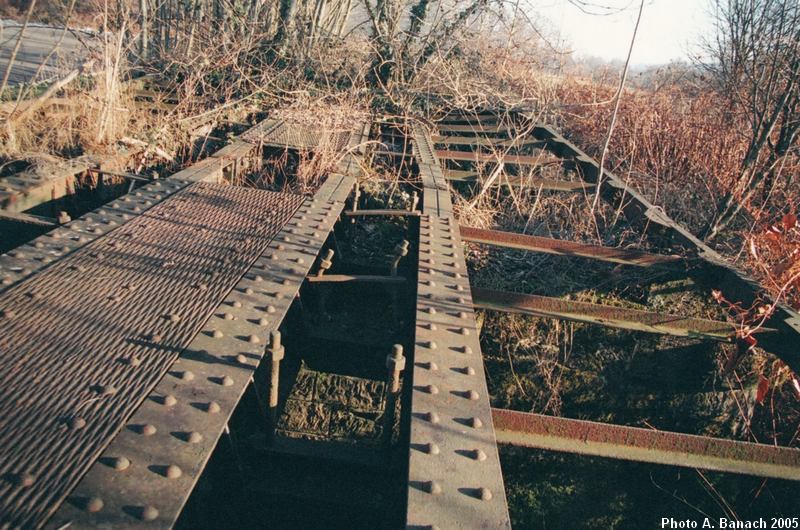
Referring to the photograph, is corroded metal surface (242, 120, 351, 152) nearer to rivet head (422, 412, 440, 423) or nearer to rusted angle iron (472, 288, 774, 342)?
rusted angle iron (472, 288, 774, 342)

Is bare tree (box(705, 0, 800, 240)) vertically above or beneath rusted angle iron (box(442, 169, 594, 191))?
above

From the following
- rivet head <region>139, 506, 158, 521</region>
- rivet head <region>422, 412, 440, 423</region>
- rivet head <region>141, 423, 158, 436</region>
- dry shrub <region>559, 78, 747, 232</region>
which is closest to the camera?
rivet head <region>139, 506, 158, 521</region>

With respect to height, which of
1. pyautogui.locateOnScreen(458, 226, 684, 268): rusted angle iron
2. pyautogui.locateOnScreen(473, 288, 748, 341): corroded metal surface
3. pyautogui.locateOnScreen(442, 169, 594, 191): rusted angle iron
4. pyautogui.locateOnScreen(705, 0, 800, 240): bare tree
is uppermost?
pyautogui.locateOnScreen(705, 0, 800, 240): bare tree

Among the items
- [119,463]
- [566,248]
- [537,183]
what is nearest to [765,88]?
[537,183]

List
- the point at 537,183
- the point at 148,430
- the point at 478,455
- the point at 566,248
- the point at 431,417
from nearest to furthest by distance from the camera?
the point at 148,430, the point at 478,455, the point at 431,417, the point at 566,248, the point at 537,183

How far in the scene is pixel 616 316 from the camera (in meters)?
2.78

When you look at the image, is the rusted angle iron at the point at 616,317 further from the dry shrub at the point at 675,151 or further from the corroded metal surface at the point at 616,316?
the dry shrub at the point at 675,151

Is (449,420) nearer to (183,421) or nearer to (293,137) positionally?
(183,421)

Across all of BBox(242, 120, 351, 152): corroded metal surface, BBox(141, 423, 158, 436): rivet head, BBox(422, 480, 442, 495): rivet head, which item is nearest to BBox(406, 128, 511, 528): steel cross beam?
BBox(422, 480, 442, 495): rivet head

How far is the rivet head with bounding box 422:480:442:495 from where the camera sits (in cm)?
144

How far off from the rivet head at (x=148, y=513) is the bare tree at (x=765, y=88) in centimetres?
467

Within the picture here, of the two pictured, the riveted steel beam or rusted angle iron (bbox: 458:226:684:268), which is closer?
the riveted steel beam

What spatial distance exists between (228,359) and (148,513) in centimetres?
64

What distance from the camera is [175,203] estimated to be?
325 centimetres
